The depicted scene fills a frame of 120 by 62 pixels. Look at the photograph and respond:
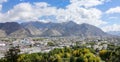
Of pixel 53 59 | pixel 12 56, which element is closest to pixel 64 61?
pixel 53 59

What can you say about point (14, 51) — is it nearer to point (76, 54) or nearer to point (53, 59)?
point (53, 59)

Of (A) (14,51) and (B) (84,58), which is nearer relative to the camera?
(A) (14,51)

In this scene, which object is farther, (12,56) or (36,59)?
(36,59)

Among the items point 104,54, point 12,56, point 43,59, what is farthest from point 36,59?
point 12,56

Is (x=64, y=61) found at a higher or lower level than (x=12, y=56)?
lower

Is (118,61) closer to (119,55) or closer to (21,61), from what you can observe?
(119,55)

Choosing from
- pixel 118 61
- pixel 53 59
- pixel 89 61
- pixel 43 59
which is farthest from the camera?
pixel 43 59

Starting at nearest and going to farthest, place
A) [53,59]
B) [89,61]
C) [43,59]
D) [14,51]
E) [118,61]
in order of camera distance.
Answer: [14,51], [118,61], [89,61], [53,59], [43,59]

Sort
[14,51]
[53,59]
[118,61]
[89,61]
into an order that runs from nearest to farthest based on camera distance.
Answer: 1. [14,51]
2. [118,61]
3. [89,61]
4. [53,59]

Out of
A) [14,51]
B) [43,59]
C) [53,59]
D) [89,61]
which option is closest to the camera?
[14,51]
